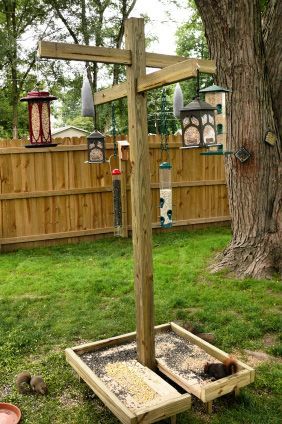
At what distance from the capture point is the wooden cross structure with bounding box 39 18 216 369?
2.69 m

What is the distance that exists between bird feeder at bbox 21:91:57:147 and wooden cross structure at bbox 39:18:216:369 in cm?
57

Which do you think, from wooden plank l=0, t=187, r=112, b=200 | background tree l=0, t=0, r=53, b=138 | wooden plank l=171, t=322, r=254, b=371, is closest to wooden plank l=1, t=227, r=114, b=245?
wooden plank l=0, t=187, r=112, b=200

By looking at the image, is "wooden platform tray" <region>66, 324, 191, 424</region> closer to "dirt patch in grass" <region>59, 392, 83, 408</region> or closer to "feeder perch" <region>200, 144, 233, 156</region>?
"dirt patch in grass" <region>59, 392, 83, 408</region>

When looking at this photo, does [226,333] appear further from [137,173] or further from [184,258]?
[184,258]

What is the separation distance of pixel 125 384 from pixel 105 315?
1.58 metres

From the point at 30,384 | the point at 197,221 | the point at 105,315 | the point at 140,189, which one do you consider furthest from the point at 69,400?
the point at 197,221

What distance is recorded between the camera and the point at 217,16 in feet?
16.5

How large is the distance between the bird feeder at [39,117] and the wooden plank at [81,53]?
2.73ft

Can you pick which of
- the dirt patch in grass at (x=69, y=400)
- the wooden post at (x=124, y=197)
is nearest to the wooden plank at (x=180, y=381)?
the dirt patch in grass at (x=69, y=400)

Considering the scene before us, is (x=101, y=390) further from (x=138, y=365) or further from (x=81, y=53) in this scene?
(x=81, y=53)

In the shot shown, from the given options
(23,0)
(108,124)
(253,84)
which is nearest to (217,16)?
(253,84)

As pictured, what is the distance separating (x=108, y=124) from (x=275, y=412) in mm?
15835

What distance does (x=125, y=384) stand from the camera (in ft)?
9.91

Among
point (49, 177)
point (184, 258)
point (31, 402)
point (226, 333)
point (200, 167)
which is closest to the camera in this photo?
point (31, 402)
